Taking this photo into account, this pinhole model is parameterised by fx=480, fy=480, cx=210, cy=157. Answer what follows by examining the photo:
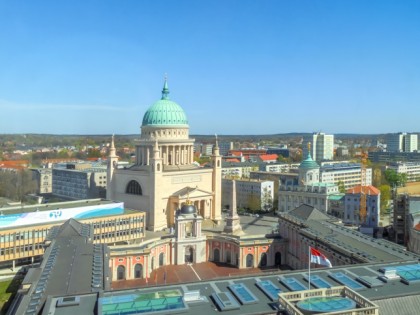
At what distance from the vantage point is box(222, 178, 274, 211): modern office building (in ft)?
351

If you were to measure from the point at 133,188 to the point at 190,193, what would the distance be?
9601mm

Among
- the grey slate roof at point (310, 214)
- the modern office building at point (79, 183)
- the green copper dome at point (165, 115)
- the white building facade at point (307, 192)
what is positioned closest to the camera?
the grey slate roof at point (310, 214)

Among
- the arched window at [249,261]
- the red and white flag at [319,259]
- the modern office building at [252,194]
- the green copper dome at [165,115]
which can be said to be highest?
the green copper dome at [165,115]

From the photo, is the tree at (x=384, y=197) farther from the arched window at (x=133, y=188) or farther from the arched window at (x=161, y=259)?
the arched window at (x=161, y=259)

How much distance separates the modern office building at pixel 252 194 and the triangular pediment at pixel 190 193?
28517mm

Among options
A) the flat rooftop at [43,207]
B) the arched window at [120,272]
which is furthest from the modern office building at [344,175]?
the arched window at [120,272]

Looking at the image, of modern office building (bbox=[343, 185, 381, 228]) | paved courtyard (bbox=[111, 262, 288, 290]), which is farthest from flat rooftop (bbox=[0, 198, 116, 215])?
modern office building (bbox=[343, 185, 381, 228])

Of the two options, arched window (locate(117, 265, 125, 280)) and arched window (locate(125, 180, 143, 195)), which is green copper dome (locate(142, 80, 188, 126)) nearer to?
arched window (locate(125, 180, 143, 195))

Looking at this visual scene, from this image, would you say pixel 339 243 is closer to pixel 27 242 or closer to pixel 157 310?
pixel 157 310

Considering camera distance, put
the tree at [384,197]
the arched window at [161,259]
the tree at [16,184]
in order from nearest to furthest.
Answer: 1. the arched window at [161,259]
2. the tree at [384,197]
3. the tree at [16,184]

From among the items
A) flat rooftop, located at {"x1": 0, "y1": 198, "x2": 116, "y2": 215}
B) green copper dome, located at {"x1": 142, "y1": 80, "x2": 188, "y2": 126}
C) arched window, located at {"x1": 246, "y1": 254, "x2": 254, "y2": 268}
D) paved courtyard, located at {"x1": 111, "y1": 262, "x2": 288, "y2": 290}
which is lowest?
paved courtyard, located at {"x1": 111, "y1": 262, "x2": 288, "y2": 290}

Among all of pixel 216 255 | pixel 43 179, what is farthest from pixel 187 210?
pixel 43 179

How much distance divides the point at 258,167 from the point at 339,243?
4211 inches

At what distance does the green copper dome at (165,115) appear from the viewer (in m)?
81.2
